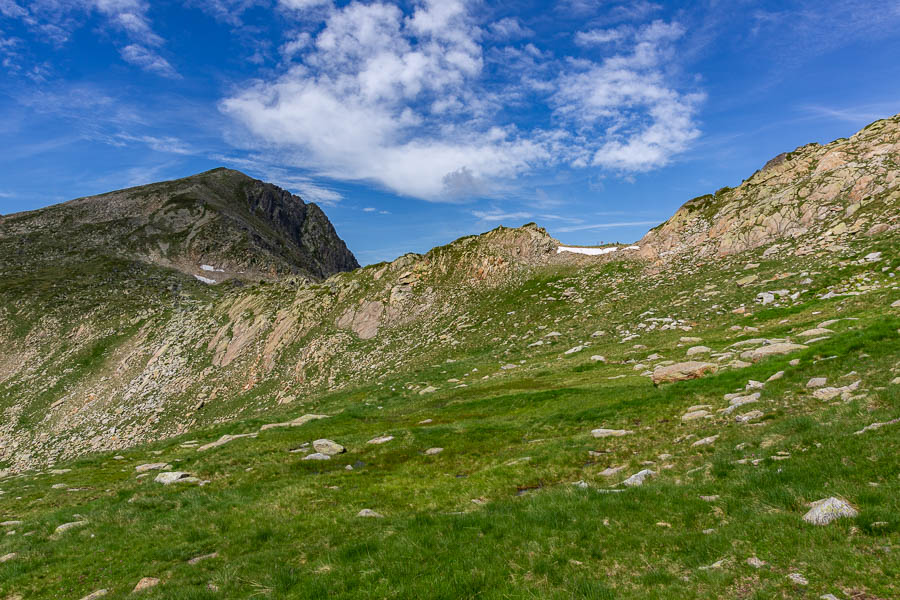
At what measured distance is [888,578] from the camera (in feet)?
21.4

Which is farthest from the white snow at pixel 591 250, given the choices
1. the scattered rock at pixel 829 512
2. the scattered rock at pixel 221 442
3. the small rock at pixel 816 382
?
the scattered rock at pixel 829 512

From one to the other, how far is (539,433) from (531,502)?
32.1 ft

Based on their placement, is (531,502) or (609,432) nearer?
(531,502)

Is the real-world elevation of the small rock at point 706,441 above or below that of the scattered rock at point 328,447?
above

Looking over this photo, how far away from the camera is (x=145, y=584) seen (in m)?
11.3

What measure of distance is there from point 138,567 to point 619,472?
15.5 metres

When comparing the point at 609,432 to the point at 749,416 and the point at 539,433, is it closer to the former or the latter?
the point at 539,433

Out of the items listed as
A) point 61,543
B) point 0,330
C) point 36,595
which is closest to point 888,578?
point 36,595

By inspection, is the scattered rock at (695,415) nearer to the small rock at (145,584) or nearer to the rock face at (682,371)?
the rock face at (682,371)

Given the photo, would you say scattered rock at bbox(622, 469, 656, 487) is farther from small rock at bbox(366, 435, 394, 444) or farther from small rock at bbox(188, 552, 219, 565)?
small rock at bbox(366, 435, 394, 444)

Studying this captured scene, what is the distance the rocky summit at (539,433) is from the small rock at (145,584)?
0.06 m

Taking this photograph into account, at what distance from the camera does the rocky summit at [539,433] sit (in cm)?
937

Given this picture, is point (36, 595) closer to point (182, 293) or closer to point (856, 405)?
point (856, 405)

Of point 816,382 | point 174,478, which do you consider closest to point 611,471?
point 816,382
